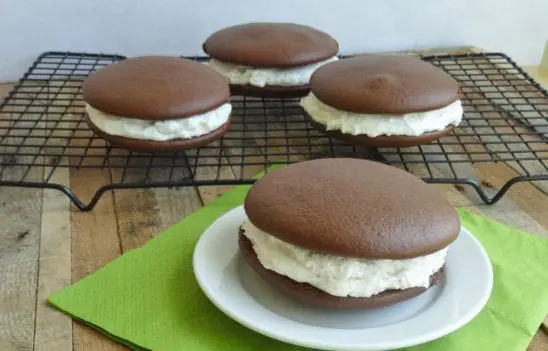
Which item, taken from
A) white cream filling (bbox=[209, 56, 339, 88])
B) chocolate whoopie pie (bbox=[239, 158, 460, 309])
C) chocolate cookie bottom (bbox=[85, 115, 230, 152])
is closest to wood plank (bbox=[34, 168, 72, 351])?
chocolate cookie bottom (bbox=[85, 115, 230, 152])

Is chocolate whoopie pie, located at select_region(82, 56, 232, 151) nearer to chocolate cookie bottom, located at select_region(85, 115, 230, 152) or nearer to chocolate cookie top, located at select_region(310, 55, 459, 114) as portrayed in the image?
chocolate cookie bottom, located at select_region(85, 115, 230, 152)

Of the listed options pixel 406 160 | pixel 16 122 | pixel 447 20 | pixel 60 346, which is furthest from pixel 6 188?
pixel 447 20

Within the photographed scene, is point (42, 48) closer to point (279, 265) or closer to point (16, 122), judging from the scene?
point (16, 122)

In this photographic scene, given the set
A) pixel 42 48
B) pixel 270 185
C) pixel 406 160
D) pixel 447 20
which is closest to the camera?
pixel 270 185

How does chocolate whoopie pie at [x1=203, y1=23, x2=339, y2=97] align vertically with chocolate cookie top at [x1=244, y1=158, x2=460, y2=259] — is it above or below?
below

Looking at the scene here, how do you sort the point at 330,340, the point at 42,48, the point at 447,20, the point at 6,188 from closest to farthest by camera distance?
1. the point at 330,340
2. the point at 6,188
3. the point at 42,48
4. the point at 447,20

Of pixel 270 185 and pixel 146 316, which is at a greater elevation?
pixel 270 185
